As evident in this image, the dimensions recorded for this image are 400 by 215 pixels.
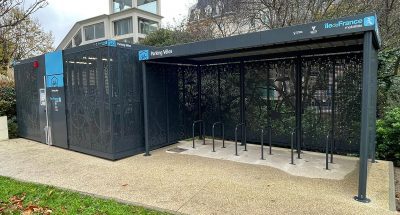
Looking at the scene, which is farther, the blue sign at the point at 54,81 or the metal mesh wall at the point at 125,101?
the blue sign at the point at 54,81

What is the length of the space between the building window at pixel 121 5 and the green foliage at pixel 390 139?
28193 millimetres

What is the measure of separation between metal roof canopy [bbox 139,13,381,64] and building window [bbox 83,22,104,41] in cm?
2673

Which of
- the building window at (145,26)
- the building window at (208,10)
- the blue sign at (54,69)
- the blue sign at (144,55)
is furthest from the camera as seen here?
the building window at (145,26)

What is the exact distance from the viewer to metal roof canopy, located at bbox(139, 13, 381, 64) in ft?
11.6

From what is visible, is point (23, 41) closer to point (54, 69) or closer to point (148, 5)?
point (54, 69)

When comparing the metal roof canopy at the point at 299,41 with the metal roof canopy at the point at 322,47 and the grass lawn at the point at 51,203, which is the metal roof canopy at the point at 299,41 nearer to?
the metal roof canopy at the point at 322,47

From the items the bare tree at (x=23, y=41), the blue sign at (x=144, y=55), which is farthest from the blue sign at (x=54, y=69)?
the bare tree at (x=23, y=41)

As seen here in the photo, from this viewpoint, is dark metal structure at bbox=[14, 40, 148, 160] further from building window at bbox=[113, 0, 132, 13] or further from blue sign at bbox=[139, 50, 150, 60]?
building window at bbox=[113, 0, 132, 13]

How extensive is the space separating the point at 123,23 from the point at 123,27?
16.2 inches

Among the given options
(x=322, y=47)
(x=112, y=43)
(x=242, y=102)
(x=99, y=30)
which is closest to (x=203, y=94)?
(x=242, y=102)

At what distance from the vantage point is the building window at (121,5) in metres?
29.4

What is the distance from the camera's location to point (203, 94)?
26.0ft

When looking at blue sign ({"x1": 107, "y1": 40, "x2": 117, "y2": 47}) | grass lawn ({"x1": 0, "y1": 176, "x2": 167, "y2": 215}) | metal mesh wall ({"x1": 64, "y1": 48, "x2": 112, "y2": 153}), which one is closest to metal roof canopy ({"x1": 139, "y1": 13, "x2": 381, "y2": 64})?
blue sign ({"x1": 107, "y1": 40, "x2": 117, "y2": 47})

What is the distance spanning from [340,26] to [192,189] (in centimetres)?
307
